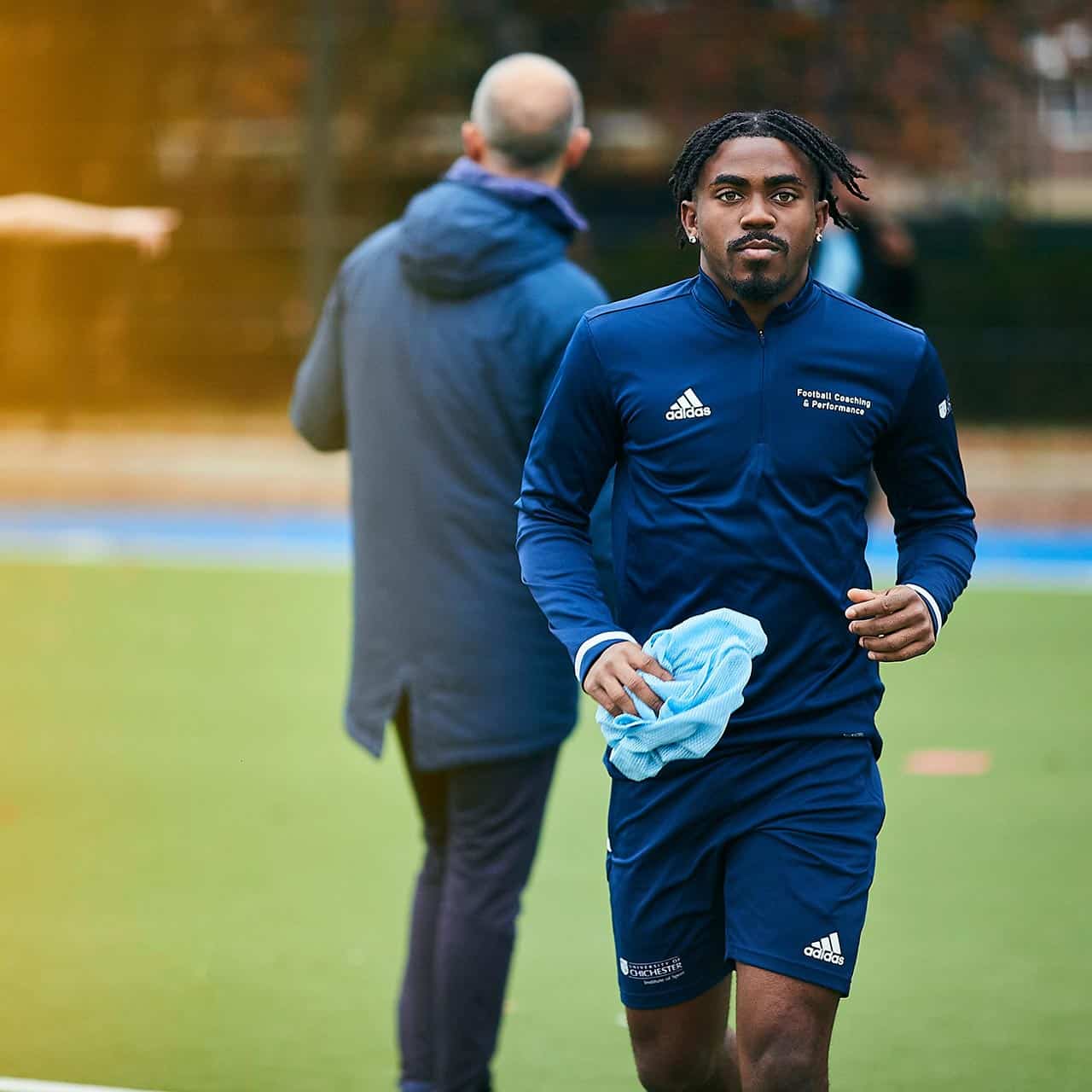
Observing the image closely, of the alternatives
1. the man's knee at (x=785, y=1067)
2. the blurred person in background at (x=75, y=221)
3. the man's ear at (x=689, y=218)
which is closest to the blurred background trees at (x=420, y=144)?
the blurred person in background at (x=75, y=221)

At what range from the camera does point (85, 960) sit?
5930mm

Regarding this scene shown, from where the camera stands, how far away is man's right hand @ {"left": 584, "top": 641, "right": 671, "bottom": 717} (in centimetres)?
355

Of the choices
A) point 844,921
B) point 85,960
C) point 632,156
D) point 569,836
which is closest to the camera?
point 844,921

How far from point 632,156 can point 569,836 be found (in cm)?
1193

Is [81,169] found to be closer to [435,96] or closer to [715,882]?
[435,96]

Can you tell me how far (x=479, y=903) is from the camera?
4.64 meters

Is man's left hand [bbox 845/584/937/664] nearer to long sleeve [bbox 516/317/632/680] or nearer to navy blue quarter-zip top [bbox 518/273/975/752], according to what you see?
navy blue quarter-zip top [bbox 518/273/975/752]

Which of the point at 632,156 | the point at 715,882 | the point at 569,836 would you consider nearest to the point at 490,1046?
the point at 715,882

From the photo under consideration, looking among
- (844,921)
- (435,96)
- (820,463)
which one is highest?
(435,96)

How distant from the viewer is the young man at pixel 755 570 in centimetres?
364

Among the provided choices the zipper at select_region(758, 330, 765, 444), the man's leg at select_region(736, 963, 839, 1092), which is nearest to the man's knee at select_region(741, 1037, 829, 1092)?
the man's leg at select_region(736, 963, 839, 1092)

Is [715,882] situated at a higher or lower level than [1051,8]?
lower

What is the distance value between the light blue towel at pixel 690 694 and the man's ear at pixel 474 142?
5.29 ft

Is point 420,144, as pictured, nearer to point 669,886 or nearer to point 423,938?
point 423,938
